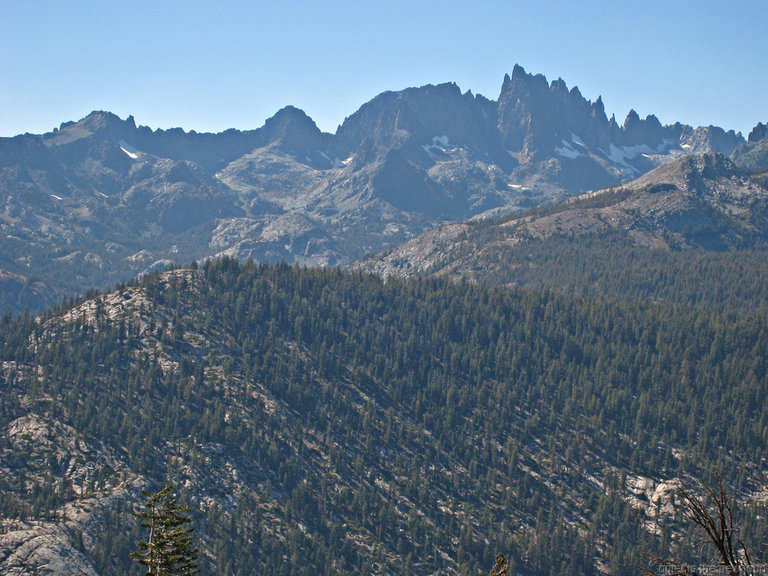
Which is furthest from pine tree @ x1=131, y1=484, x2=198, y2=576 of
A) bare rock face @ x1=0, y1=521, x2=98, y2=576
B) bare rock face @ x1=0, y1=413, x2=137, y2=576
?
bare rock face @ x1=0, y1=413, x2=137, y2=576

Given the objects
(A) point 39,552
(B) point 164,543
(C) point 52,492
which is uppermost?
(B) point 164,543

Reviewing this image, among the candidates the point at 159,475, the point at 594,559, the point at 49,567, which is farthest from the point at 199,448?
the point at 594,559

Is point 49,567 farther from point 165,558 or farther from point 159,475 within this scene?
point 165,558

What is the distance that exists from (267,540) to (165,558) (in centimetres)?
11901

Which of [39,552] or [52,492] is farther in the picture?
[52,492]

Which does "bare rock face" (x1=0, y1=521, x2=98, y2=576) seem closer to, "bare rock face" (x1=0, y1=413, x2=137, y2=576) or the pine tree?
"bare rock face" (x1=0, y1=413, x2=137, y2=576)

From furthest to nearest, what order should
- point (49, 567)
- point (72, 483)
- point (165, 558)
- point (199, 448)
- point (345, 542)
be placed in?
1. point (199, 448)
2. point (345, 542)
3. point (72, 483)
4. point (49, 567)
5. point (165, 558)

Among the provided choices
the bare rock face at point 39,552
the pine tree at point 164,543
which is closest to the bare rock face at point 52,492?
the bare rock face at point 39,552

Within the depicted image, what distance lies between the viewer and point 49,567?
132 m

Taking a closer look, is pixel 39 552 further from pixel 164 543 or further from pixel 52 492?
pixel 164 543

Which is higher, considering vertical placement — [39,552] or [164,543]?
[164,543]

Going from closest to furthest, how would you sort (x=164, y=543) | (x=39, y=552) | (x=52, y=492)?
(x=164, y=543) → (x=39, y=552) → (x=52, y=492)

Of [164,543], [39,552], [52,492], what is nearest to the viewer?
[164,543]

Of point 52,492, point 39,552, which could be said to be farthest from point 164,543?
point 52,492
